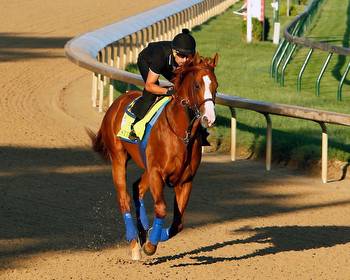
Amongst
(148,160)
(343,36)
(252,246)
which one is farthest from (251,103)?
(343,36)

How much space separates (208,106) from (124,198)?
5.22ft

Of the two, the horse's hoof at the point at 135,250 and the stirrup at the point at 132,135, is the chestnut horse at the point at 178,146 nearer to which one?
the horse's hoof at the point at 135,250

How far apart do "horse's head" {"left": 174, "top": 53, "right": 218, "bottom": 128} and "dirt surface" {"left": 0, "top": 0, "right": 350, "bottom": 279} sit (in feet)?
3.87

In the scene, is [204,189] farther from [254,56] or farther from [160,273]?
[254,56]

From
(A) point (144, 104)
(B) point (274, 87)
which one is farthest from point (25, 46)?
(A) point (144, 104)

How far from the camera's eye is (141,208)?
8.80 meters

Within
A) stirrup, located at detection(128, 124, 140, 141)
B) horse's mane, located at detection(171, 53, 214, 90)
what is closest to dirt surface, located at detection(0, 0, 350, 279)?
stirrup, located at detection(128, 124, 140, 141)

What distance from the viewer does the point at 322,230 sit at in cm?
977

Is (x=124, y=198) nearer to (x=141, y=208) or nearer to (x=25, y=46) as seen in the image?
(x=141, y=208)

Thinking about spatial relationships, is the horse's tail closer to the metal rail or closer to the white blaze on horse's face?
the white blaze on horse's face

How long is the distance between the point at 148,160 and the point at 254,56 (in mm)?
18158

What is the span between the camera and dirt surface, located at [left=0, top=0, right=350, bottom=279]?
825 centimetres

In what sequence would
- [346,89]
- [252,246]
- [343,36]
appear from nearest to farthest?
[252,246]
[346,89]
[343,36]

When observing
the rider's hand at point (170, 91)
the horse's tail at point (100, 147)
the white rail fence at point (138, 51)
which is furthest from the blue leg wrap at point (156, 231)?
the white rail fence at point (138, 51)
